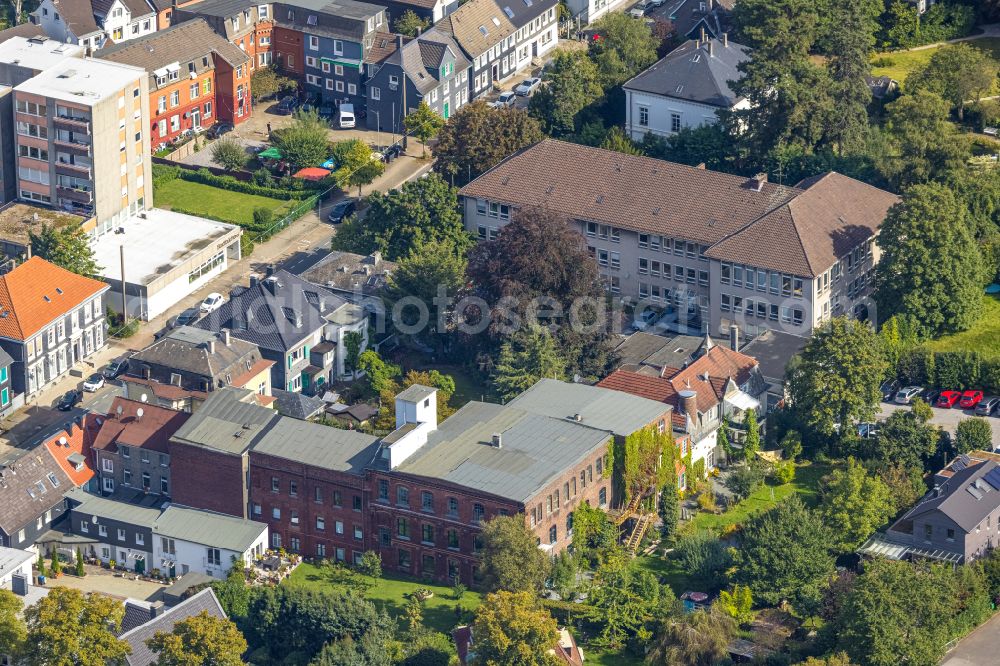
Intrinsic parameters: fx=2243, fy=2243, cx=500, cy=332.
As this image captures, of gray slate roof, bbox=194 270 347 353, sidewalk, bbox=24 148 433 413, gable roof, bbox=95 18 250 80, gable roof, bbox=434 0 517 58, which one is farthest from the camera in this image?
gable roof, bbox=434 0 517 58

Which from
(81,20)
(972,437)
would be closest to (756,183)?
(972,437)

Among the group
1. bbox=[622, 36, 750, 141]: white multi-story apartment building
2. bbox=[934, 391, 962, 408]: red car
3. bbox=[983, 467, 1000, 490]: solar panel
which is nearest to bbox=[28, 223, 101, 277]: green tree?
Result: bbox=[622, 36, 750, 141]: white multi-story apartment building

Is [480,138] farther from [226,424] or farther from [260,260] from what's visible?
[226,424]

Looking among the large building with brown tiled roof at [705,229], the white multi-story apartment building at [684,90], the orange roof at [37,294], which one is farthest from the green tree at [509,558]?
the white multi-story apartment building at [684,90]

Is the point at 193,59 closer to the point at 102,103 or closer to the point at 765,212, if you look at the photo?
the point at 102,103

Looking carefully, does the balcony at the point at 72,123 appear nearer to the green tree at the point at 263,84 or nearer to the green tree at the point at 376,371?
the green tree at the point at 263,84

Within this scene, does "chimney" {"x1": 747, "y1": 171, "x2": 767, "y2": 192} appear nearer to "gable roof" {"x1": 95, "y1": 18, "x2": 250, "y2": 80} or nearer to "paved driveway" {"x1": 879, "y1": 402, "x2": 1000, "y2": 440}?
"paved driveway" {"x1": 879, "y1": 402, "x2": 1000, "y2": 440}
